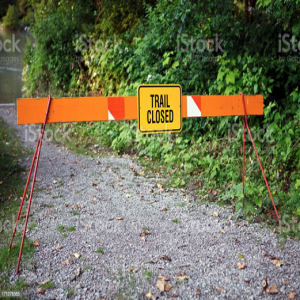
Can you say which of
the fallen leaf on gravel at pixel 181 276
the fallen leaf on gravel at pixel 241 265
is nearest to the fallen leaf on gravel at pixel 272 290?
the fallen leaf on gravel at pixel 241 265

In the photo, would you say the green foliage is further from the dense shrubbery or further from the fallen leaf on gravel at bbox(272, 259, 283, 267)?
the fallen leaf on gravel at bbox(272, 259, 283, 267)

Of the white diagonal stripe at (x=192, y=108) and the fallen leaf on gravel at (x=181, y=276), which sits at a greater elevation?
the white diagonal stripe at (x=192, y=108)

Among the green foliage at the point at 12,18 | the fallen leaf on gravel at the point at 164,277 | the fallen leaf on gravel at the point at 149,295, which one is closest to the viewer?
the fallen leaf on gravel at the point at 149,295

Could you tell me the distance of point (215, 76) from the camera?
7.29 meters

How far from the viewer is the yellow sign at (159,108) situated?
4.07 meters

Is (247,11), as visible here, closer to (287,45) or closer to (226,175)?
(287,45)

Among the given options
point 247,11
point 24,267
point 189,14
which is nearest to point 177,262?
point 24,267

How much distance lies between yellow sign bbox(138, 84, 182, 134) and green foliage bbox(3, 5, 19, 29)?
126 ft

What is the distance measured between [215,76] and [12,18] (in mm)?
36272

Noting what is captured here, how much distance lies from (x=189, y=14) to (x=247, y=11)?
124 centimetres

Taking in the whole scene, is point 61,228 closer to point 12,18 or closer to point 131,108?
point 131,108

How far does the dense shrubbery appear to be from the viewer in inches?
213

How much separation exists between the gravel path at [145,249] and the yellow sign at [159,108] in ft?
4.06

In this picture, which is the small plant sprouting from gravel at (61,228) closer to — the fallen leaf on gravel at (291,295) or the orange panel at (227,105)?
the orange panel at (227,105)
